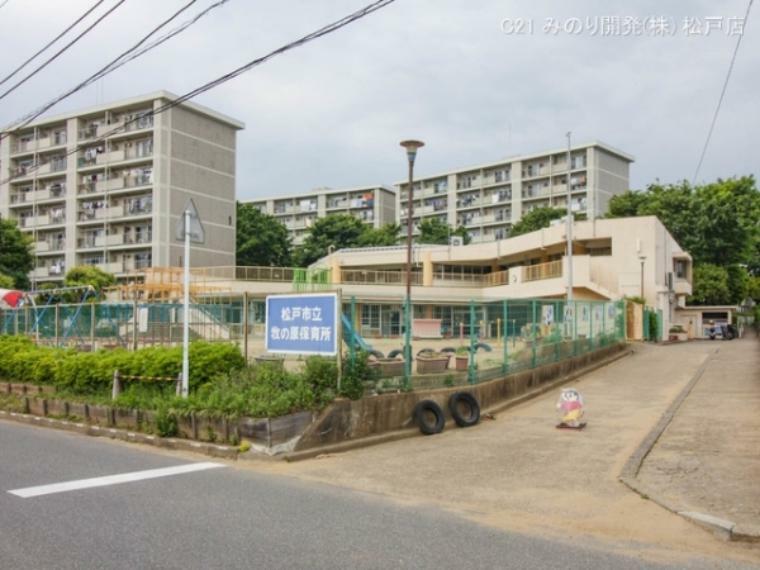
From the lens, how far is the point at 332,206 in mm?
88312

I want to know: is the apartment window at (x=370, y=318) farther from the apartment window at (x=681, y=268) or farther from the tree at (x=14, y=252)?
the tree at (x=14, y=252)

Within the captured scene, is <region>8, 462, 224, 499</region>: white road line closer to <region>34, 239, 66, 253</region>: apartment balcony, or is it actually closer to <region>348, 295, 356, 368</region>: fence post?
<region>348, 295, 356, 368</region>: fence post

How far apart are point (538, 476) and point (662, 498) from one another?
1555mm

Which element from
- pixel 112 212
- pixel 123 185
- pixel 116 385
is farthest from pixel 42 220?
pixel 116 385

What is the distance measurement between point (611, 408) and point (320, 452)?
6701mm

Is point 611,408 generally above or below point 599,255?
below

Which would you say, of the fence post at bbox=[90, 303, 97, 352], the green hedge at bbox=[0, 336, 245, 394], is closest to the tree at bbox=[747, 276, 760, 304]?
the fence post at bbox=[90, 303, 97, 352]

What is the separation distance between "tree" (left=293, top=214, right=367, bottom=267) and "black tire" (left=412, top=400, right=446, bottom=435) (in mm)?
52654

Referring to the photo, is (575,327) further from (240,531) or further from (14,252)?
(14,252)

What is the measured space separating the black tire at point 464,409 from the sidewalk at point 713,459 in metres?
3.11

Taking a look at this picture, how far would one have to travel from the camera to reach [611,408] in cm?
1319

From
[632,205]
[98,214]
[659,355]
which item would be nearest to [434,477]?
[659,355]

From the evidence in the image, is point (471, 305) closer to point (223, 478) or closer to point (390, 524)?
point (223, 478)

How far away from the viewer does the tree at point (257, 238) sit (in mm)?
59438
